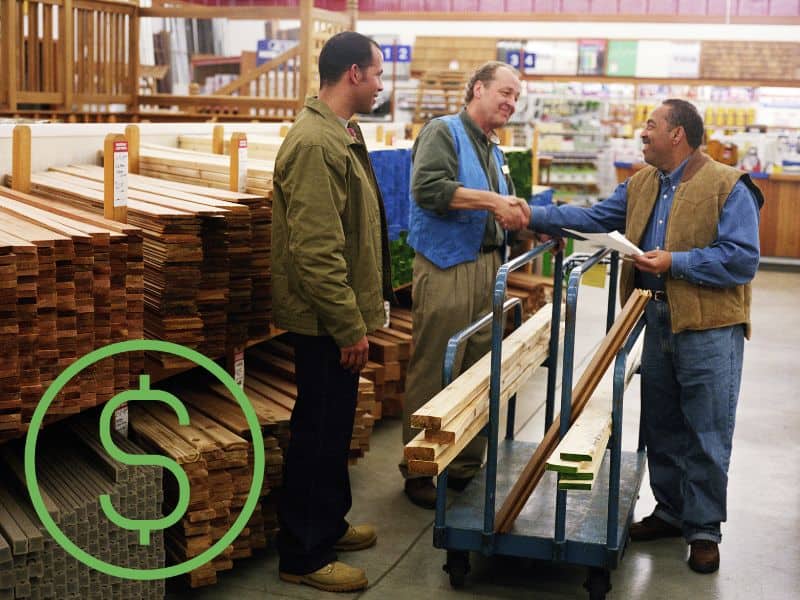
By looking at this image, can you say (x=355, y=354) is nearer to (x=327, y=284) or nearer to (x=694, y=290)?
(x=327, y=284)

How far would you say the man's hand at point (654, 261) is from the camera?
377 cm

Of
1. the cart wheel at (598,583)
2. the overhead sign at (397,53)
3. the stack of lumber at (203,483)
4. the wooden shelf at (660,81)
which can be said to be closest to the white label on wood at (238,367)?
the stack of lumber at (203,483)

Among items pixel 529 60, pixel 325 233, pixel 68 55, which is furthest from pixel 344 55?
pixel 529 60

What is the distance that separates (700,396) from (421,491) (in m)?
1.36

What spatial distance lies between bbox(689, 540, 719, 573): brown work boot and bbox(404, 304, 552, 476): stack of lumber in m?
0.94

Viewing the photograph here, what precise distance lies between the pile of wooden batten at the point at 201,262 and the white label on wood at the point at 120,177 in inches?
2.8

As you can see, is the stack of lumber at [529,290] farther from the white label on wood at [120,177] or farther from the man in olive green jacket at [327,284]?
the white label on wood at [120,177]

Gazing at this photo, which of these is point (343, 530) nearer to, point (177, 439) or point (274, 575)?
point (274, 575)

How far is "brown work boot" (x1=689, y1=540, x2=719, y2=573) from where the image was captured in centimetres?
395

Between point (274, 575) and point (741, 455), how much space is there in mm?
2872

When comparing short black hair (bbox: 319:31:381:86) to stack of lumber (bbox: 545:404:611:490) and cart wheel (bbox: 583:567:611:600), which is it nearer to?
stack of lumber (bbox: 545:404:611:490)

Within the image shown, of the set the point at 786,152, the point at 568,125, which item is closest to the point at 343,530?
the point at 786,152

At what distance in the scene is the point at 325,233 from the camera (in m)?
3.32

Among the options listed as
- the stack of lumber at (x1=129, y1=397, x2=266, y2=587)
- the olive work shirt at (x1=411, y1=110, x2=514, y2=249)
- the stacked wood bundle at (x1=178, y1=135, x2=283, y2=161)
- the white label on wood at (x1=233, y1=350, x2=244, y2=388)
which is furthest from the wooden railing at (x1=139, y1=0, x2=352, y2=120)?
the stack of lumber at (x1=129, y1=397, x2=266, y2=587)
